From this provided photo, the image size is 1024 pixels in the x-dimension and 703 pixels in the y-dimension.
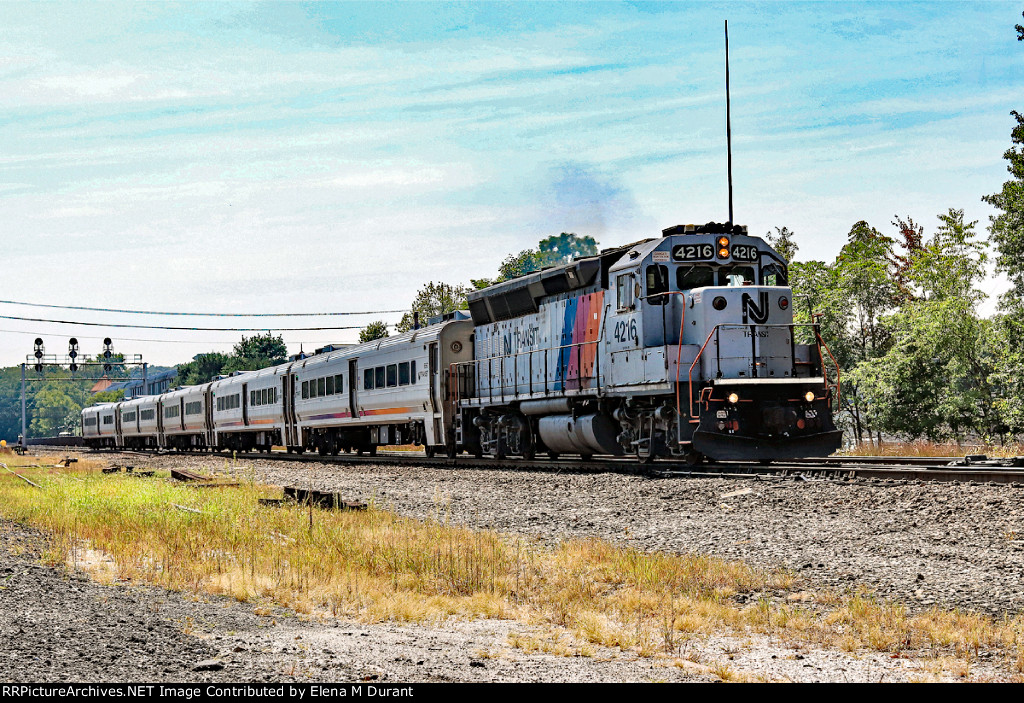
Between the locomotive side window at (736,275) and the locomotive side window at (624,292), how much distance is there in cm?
155

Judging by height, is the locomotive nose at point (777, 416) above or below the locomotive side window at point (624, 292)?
below

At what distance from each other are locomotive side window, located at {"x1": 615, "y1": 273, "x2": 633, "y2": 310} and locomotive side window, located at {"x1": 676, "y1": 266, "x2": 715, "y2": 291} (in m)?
0.88

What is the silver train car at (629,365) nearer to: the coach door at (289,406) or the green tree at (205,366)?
the coach door at (289,406)

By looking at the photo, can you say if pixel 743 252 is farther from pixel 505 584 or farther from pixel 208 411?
pixel 208 411

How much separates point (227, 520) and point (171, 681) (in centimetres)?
782

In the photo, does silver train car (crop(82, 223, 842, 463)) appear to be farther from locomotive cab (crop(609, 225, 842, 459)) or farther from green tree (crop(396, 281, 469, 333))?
green tree (crop(396, 281, 469, 333))

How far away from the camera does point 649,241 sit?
17562mm

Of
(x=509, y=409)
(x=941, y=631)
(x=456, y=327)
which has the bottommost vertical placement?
(x=941, y=631)

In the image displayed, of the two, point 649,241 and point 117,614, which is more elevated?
point 649,241

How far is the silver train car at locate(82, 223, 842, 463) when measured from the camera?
51.5ft

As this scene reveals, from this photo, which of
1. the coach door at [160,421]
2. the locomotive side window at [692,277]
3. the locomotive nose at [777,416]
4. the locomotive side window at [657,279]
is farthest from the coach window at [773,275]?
the coach door at [160,421]

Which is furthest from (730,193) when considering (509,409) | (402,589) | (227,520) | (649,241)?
(402,589)

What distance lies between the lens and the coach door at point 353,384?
100ft
